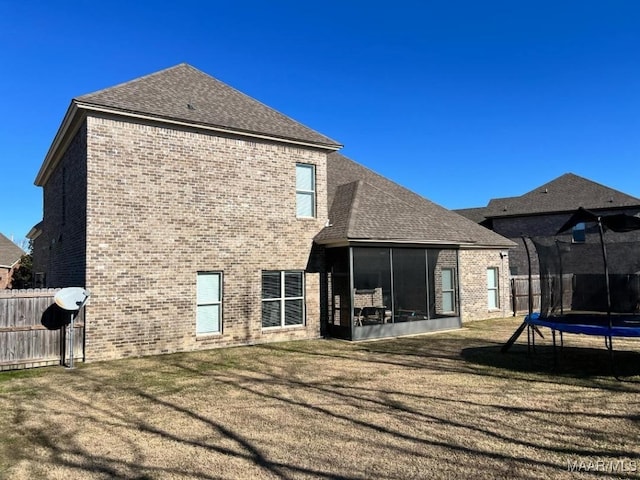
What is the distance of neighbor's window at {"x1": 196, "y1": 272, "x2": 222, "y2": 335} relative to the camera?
1152cm

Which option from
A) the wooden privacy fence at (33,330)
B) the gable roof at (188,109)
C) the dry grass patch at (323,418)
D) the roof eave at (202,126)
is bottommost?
the dry grass patch at (323,418)

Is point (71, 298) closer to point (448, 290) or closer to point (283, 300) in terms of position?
point (283, 300)

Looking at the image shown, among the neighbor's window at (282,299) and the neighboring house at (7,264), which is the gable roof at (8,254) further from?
the neighbor's window at (282,299)

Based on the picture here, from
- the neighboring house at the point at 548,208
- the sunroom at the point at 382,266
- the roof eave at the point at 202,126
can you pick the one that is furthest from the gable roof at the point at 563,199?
the roof eave at the point at 202,126

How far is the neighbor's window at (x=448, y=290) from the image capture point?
17.3m

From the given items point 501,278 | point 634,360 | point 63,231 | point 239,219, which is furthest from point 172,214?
point 501,278

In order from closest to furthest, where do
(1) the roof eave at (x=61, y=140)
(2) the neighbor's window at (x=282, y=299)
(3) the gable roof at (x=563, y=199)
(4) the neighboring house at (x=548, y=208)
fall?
(1) the roof eave at (x=61, y=140)
(2) the neighbor's window at (x=282, y=299)
(4) the neighboring house at (x=548, y=208)
(3) the gable roof at (x=563, y=199)

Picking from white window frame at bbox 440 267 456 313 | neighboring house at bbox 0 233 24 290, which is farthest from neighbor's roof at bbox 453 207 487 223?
neighboring house at bbox 0 233 24 290

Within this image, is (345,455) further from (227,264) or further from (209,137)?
(209,137)

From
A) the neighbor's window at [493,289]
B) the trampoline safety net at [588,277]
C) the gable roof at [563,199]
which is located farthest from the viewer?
the gable roof at [563,199]

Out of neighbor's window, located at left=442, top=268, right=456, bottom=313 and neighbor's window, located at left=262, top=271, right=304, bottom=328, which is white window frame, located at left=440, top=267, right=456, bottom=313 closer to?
neighbor's window, located at left=442, top=268, right=456, bottom=313

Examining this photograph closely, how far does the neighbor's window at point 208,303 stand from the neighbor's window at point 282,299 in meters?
1.32

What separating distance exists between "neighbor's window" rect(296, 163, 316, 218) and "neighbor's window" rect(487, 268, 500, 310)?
9673 mm

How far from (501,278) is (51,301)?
16.9 m
